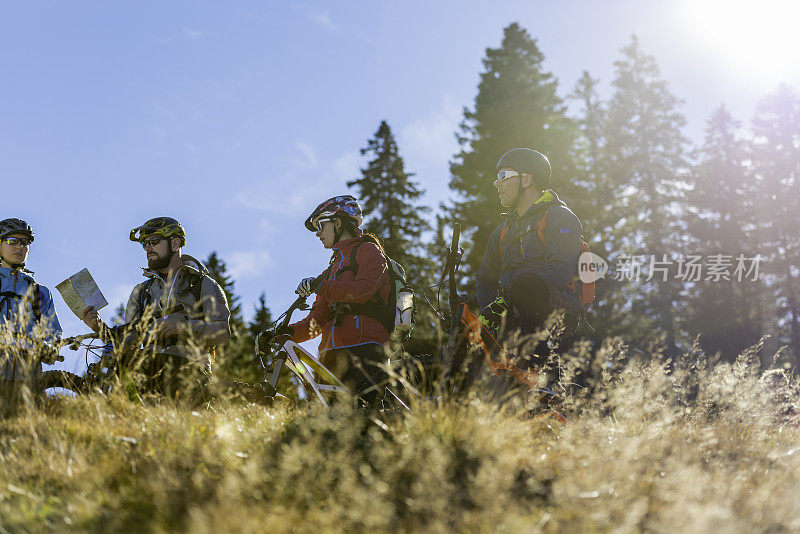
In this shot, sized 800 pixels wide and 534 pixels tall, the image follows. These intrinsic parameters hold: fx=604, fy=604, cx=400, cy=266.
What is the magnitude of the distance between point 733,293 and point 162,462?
2790 cm

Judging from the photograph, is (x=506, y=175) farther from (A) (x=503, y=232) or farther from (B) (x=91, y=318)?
(B) (x=91, y=318)

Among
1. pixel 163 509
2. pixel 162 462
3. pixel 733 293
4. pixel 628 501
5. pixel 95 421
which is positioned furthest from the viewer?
pixel 733 293

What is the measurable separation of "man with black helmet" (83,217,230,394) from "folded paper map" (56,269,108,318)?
8 cm

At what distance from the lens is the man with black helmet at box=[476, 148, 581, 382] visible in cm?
466

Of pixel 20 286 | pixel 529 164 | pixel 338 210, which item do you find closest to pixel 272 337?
pixel 338 210

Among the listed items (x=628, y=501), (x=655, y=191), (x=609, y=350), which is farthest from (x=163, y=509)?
(x=655, y=191)

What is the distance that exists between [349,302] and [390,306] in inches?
15.7

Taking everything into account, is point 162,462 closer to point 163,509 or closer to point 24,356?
point 163,509

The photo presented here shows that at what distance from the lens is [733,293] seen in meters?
26.4

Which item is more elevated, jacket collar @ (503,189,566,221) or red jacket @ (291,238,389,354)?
jacket collar @ (503,189,566,221)

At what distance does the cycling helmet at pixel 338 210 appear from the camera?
579cm

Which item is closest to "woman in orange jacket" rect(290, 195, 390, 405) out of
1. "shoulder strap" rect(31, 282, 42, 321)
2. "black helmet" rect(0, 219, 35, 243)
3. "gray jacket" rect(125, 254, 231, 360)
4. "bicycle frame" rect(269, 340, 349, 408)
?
"bicycle frame" rect(269, 340, 349, 408)

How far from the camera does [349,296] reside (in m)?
5.21

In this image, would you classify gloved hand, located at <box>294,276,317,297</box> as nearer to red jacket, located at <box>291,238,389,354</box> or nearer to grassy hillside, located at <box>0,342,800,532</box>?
red jacket, located at <box>291,238,389,354</box>
